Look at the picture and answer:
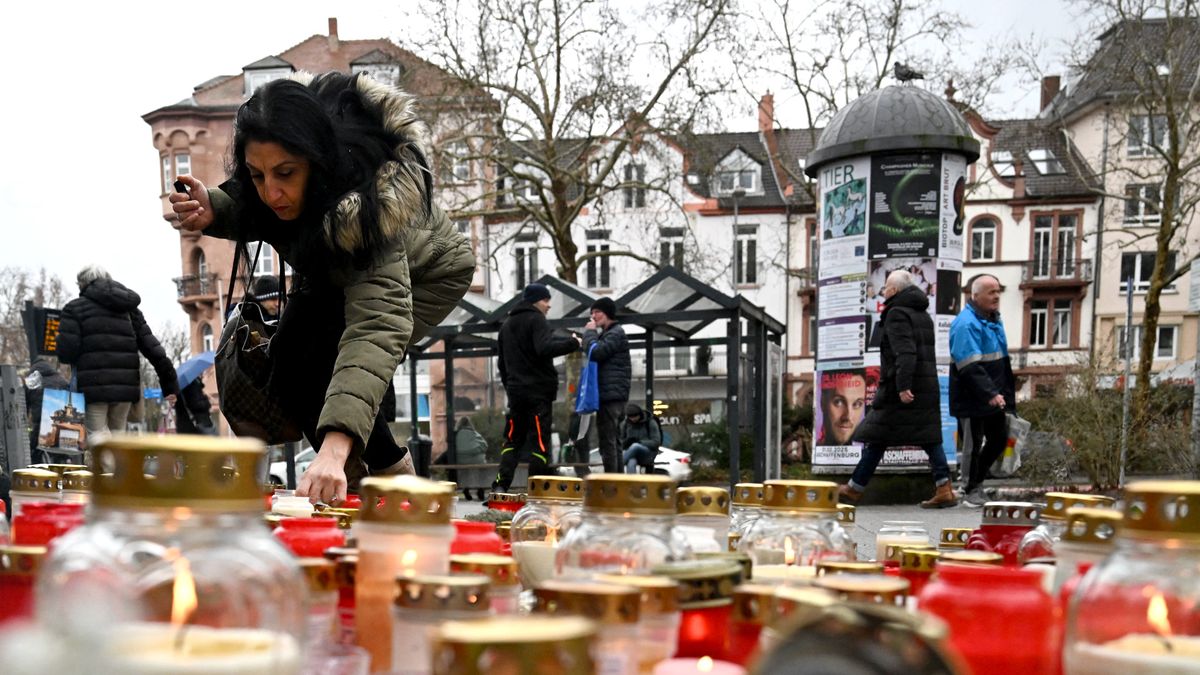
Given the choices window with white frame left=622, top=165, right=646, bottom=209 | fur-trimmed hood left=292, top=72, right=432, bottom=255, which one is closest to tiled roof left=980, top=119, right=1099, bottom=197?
window with white frame left=622, top=165, right=646, bottom=209

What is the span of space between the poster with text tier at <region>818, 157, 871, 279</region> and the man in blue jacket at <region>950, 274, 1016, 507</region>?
1.58 meters

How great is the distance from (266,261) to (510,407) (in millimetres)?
32734

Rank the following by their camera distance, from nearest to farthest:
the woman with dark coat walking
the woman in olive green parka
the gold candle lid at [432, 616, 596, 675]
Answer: the gold candle lid at [432, 616, 596, 675] < the woman in olive green parka < the woman with dark coat walking

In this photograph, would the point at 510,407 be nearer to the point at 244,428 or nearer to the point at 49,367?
the point at 49,367

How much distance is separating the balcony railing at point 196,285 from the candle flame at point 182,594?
38.9 m

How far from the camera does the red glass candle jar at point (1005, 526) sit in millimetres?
1256

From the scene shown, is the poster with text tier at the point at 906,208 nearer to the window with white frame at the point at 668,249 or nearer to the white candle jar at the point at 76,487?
the white candle jar at the point at 76,487

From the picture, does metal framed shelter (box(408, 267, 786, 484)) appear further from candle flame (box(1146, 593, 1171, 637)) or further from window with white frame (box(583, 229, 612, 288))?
window with white frame (box(583, 229, 612, 288))

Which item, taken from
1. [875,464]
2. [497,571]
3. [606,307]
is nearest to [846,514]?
[497,571]

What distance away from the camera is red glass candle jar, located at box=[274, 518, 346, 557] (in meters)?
0.96

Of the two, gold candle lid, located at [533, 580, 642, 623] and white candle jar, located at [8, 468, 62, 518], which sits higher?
gold candle lid, located at [533, 580, 642, 623]

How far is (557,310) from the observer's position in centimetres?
1203

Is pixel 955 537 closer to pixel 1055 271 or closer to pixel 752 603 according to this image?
pixel 752 603

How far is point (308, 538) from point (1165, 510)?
2.67 feet
